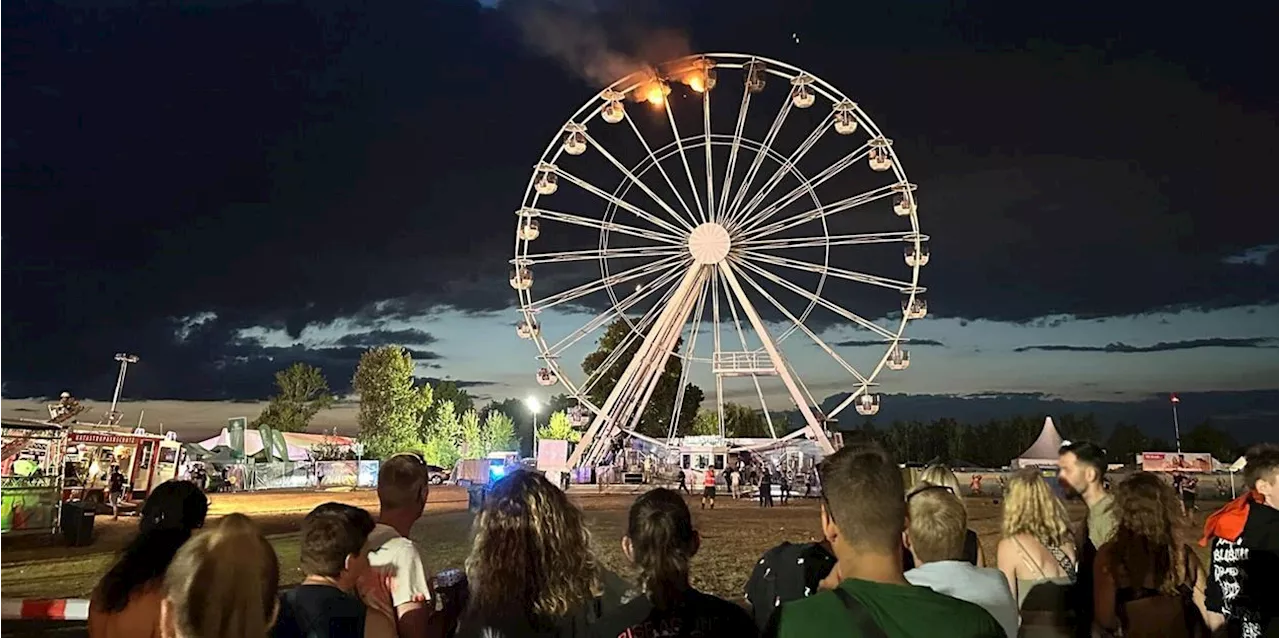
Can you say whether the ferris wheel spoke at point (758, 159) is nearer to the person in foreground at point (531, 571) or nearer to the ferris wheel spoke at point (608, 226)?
the ferris wheel spoke at point (608, 226)

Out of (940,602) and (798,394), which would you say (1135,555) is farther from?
(798,394)

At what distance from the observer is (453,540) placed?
17625mm

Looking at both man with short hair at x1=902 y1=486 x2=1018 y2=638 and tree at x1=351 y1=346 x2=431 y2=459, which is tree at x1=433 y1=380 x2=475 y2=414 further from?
man with short hair at x1=902 y1=486 x2=1018 y2=638

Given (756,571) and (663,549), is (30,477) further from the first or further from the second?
(663,549)

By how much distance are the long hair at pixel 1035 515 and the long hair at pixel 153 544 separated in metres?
3.85

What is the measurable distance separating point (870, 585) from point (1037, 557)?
2533 millimetres

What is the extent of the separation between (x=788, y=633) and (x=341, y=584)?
6.31 ft

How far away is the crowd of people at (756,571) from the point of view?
2285 millimetres

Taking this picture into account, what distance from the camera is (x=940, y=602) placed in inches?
85.3

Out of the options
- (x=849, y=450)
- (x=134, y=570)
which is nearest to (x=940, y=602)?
(x=849, y=450)

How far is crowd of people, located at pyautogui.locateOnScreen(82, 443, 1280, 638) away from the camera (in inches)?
90.0

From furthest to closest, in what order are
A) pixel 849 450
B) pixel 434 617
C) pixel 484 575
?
pixel 434 617, pixel 484 575, pixel 849 450

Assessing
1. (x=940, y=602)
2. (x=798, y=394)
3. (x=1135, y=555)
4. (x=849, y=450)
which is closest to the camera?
(x=940, y=602)

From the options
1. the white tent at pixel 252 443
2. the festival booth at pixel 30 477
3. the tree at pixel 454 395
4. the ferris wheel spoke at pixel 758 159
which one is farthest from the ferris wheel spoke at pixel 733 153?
the tree at pixel 454 395
